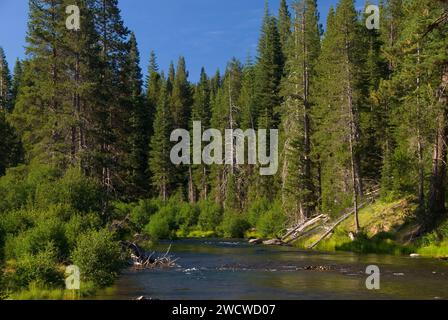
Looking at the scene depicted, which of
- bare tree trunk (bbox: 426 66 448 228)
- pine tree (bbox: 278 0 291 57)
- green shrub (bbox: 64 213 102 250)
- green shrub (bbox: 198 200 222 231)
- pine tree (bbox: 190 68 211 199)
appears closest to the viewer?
green shrub (bbox: 64 213 102 250)

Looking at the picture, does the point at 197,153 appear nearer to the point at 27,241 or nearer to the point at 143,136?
the point at 143,136

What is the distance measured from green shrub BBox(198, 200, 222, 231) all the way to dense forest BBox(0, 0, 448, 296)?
0.54 ft

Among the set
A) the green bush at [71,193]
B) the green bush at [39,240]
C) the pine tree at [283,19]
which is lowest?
the green bush at [39,240]

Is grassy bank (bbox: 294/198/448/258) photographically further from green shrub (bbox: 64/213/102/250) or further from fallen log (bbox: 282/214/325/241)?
green shrub (bbox: 64/213/102/250)

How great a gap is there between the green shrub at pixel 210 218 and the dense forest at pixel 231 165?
6.5 inches

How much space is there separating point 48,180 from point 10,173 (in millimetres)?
7745

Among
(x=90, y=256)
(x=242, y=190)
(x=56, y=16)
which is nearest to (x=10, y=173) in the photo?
(x=56, y=16)

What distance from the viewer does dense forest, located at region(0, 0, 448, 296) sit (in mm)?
23219

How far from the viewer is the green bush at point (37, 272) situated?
56.4 feet

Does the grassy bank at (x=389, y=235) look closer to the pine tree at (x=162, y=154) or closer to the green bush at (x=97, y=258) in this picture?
the green bush at (x=97, y=258)

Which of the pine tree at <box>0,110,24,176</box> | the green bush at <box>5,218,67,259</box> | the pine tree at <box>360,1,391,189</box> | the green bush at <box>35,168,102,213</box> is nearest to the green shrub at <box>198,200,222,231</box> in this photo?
the pine tree at <box>360,1,391,189</box>

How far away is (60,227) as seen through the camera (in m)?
21.7

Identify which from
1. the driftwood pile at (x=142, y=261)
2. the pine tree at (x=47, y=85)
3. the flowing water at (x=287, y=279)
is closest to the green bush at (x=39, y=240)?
the flowing water at (x=287, y=279)
